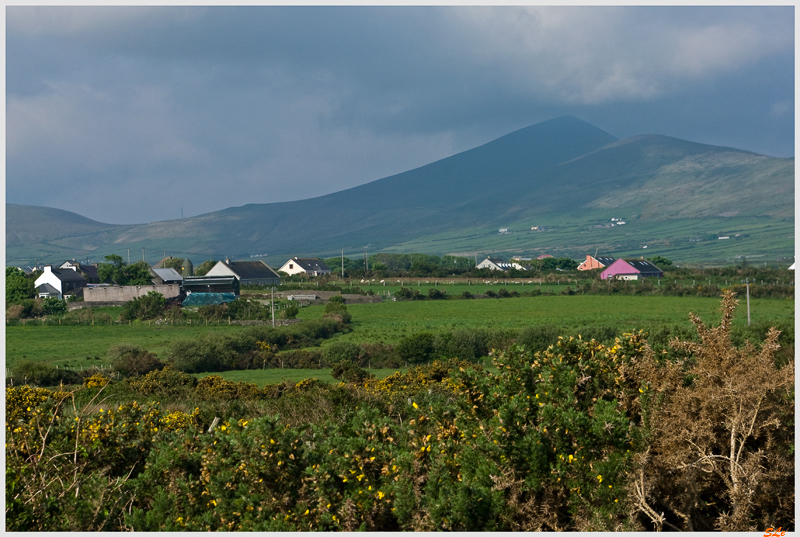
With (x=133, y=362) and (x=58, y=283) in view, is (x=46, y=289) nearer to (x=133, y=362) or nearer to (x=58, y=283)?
(x=58, y=283)

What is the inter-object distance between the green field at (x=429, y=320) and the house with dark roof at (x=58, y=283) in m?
18.2

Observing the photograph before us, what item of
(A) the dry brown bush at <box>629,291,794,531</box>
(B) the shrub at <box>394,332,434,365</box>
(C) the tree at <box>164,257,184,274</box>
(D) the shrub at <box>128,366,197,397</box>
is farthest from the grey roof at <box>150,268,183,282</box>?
(A) the dry brown bush at <box>629,291,794,531</box>

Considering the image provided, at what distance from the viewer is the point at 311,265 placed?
10375cm

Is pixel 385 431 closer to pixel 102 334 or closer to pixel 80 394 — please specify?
pixel 80 394

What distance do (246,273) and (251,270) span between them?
172 cm

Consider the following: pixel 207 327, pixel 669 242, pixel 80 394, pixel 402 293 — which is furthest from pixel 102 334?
pixel 669 242

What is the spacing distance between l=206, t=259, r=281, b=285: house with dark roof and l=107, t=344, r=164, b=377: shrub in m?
42.3

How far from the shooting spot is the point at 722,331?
16.9ft

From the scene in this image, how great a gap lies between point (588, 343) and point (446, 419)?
1432 mm

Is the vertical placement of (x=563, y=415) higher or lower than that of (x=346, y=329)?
higher

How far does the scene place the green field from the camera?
36.4 m

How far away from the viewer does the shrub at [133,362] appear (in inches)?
1115

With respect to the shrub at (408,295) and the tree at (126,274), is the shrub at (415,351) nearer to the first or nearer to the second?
the shrub at (408,295)

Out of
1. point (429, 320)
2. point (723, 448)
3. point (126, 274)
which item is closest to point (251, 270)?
point (126, 274)
